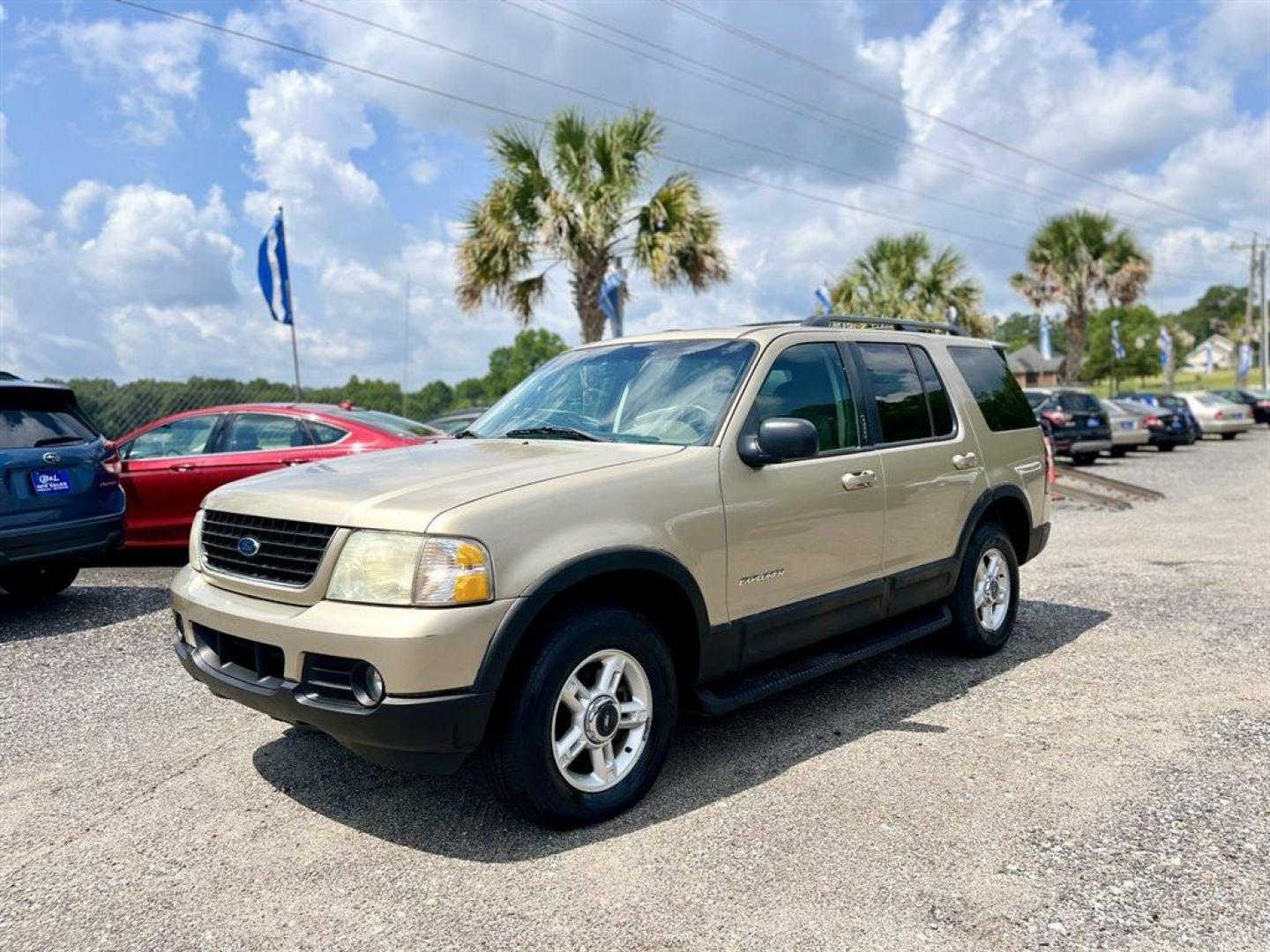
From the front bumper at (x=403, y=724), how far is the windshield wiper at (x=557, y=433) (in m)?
1.42

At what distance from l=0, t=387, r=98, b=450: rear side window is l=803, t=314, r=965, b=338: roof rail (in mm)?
5489

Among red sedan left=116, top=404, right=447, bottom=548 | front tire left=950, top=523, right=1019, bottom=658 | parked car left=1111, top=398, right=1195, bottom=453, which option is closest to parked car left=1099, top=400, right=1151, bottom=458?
parked car left=1111, top=398, right=1195, bottom=453

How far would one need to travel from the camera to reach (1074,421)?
19250 mm

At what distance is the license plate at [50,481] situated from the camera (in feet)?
21.2

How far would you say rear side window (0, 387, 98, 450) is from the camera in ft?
21.4

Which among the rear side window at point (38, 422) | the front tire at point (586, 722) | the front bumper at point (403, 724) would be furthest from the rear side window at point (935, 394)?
the rear side window at point (38, 422)

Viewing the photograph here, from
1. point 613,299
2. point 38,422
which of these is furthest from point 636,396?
point 613,299

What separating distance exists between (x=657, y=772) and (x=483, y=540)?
1.24 meters

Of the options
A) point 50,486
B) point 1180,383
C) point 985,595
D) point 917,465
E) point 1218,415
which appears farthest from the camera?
point 1180,383

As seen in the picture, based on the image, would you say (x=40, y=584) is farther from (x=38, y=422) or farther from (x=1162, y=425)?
(x=1162, y=425)

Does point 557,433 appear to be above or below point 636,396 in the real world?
below

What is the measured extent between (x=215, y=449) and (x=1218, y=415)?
2822 cm

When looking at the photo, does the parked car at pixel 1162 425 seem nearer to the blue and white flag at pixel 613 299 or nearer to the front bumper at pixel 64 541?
the blue and white flag at pixel 613 299

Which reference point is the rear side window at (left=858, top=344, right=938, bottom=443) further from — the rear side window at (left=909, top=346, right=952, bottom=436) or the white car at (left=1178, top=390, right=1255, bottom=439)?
the white car at (left=1178, top=390, right=1255, bottom=439)
